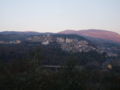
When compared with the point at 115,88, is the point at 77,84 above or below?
above

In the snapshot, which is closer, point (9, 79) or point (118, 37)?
point (9, 79)

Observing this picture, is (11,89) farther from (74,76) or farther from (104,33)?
(104,33)

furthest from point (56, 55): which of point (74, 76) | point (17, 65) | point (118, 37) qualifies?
point (118, 37)

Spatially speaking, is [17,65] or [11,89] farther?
[17,65]

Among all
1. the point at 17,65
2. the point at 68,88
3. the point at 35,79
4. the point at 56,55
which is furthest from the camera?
the point at 56,55

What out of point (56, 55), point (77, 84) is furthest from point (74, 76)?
point (56, 55)

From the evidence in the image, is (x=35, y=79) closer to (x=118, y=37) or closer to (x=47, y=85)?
(x=47, y=85)

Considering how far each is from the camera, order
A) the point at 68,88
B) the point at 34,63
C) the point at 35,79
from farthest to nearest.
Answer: the point at 34,63, the point at 35,79, the point at 68,88

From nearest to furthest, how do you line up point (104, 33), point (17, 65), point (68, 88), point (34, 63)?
point (68, 88) → point (34, 63) → point (17, 65) → point (104, 33)

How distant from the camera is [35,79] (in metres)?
7.99

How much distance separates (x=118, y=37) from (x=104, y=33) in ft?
19.8

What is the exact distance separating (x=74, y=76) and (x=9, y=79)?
2.82 meters

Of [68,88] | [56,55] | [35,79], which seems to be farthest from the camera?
[56,55]

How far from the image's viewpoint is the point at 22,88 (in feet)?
23.9
